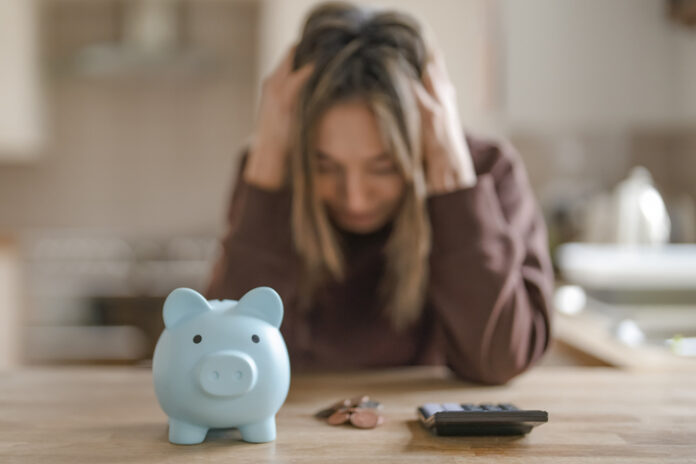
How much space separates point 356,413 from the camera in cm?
71

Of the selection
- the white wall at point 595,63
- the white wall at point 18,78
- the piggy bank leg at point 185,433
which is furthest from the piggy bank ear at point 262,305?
the white wall at point 18,78

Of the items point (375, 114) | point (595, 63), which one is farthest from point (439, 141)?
point (595, 63)

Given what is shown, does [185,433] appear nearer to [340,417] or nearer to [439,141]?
[340,417]

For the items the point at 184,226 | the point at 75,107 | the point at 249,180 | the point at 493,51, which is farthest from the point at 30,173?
the point at 249,180

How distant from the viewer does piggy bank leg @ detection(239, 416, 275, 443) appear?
0.64 m

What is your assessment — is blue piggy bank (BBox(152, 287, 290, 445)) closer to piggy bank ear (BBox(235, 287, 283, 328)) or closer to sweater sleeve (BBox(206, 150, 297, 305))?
piggy bank ear (BBox(235, 287, 283, 328))

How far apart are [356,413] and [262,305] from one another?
166 mm

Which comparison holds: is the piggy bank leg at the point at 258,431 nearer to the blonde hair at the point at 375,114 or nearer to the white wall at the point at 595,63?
the blonde hair at the point at 375,114

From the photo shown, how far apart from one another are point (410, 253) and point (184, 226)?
3014 millimetres

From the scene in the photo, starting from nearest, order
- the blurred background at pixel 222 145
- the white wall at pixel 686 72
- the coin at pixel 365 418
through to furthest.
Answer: the coin at pixel 365 418 → the blurred background at pixel 222 145 → the white wall at pixel 686 72

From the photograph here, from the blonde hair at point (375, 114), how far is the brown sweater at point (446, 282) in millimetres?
39

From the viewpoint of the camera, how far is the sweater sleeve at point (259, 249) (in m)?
1.02

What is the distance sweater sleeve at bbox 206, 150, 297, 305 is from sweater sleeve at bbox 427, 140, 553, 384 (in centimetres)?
23

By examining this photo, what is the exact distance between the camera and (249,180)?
1103 millimetres
